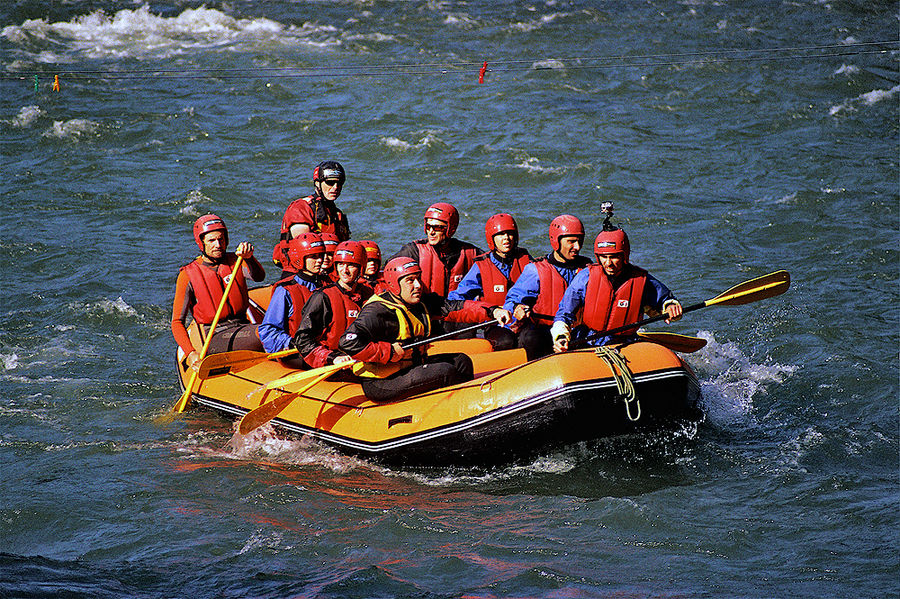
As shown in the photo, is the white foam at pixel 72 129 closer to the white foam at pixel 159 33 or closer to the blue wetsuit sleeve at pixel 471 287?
the white foam at pixel 159 33

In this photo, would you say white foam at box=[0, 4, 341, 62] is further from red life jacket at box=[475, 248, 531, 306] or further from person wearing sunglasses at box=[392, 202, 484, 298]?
red life jacket at box=[475, 248, 531, 306]

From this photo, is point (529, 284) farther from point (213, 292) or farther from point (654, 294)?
point (213, 292)

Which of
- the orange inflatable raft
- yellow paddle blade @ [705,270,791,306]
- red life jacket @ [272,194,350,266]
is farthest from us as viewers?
red life jacket @ [272,194,350,266]

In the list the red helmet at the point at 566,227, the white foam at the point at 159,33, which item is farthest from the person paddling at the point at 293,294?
the white foam at the point at 159,33

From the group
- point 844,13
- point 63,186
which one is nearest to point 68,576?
point 63,186

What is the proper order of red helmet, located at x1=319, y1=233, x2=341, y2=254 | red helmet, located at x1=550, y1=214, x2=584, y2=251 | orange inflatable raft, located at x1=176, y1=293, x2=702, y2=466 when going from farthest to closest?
red helmet, located at x1=319, y1=233, x2=341, y2=254
red helmet, located at x1=550, y1=214, x2=584, y2=251
orange inflatable raft, located at x1=176, y1=293, x2=702, y2=466

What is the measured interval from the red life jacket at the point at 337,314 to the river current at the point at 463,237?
78 cm

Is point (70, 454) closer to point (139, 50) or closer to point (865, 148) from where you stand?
point (865, 148)

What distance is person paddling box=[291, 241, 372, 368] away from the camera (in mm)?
7051

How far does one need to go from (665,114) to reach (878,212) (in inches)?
176

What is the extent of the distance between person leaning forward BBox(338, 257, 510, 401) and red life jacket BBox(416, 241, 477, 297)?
0.84 m

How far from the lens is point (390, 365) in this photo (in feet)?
22.8

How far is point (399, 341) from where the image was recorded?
266 inches

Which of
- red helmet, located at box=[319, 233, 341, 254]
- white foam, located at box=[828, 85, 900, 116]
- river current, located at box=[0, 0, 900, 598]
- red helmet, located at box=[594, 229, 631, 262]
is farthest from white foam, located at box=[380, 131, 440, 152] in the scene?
red helmet, located at box=[594, 229, 631, 262]
